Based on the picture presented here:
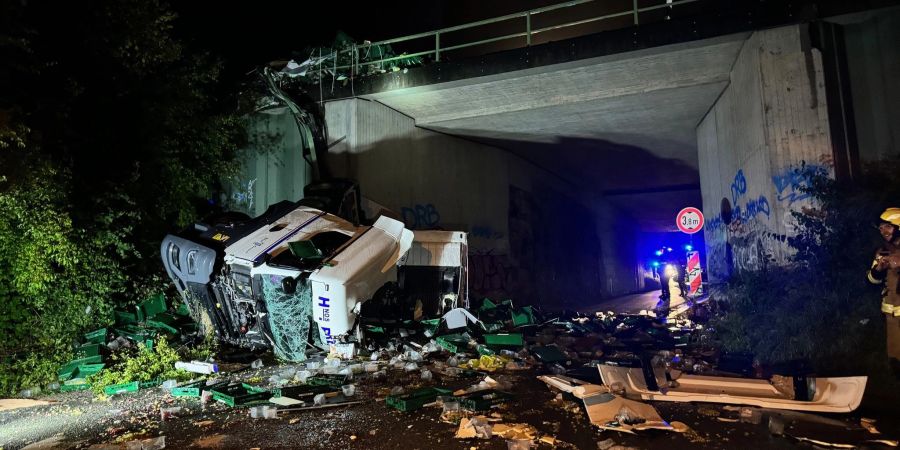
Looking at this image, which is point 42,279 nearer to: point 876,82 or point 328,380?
point 328,380

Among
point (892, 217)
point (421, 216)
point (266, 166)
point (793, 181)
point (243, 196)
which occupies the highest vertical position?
point (266, 166)

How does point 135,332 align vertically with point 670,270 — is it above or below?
below

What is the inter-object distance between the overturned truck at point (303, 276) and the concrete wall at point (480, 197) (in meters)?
3.10

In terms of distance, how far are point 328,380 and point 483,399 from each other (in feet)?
Result: 6.05

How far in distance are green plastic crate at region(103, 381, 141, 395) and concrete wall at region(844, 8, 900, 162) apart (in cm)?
1010

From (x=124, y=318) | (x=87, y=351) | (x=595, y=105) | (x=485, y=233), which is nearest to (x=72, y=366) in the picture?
(x=87, y=351)

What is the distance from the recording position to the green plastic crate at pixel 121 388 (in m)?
5.61

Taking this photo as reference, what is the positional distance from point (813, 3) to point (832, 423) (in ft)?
21.7

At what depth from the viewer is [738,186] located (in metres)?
9.40

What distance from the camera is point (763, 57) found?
26.0ft

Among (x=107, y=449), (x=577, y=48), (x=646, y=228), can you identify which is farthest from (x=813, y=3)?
(x=646, y=228)

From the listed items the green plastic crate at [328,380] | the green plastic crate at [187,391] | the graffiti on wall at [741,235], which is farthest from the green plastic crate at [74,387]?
the graffiti on wall at [741,235]

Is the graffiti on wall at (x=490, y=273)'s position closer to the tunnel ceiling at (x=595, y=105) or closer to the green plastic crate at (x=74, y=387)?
the tunnel ceiling at (x=595, y=105)

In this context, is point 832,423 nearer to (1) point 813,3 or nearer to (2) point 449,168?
(1) point 813,3
